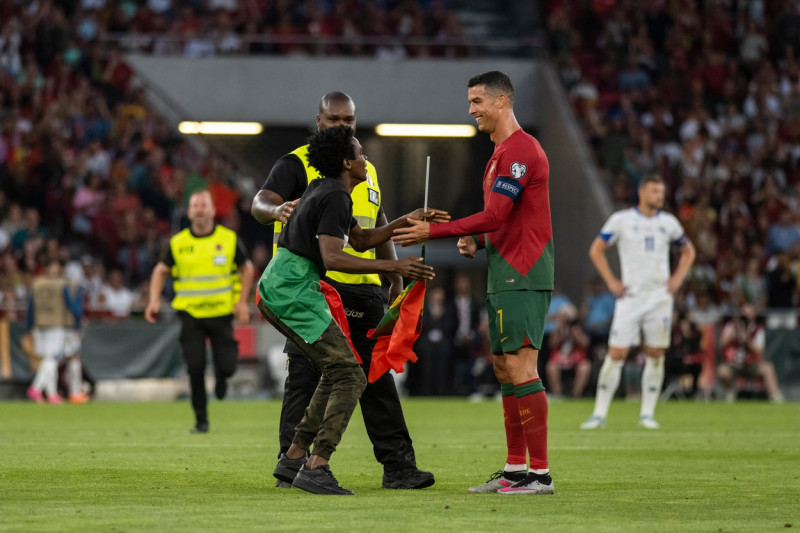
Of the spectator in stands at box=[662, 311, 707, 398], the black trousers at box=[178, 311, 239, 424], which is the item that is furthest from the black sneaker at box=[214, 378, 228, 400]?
the spectator in stands at box=[662, 311, 707, 398]

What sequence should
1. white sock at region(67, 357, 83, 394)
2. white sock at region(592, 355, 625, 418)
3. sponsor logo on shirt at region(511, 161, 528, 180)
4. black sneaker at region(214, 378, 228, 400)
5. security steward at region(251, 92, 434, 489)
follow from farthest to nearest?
white sock at region(67, 357, 83, 394) < white sock at region(592, 355, 625, 418) < black sneaker at region(214, 378, 228, 400) < security steward at region(251, 92, 434, 489) < sponsor logo on shirt at region(511, 161, 528, 180)

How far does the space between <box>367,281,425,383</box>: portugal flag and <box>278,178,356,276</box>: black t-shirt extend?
54cm

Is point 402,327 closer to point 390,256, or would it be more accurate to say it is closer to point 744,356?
point 390,256

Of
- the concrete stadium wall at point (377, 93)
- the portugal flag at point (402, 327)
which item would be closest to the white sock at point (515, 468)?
the portugal flag at point (402, 327)

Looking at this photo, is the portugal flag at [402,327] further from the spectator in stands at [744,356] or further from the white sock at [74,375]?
the spectator in stands at [744,356]

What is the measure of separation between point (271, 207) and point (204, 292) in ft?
19.7

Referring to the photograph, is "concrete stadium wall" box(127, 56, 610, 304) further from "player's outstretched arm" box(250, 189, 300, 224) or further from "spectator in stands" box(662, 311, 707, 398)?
"player's outstretched arm" box(250, 189, 300, 224)

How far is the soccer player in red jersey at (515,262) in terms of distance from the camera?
26.8ft

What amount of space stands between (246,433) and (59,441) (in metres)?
2.11

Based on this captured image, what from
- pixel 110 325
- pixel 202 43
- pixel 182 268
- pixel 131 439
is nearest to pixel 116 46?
pixel 202 43

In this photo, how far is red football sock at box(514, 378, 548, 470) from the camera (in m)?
8.16

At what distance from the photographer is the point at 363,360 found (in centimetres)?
864

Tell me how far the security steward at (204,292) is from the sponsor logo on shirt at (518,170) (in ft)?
20.8

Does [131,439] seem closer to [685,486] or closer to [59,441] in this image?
[59,441]
